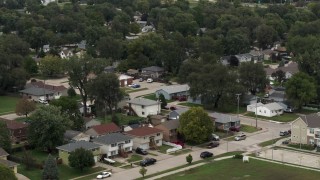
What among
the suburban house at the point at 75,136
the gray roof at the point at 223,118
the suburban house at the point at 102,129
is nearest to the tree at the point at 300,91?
the gray roof at the point at 223,118

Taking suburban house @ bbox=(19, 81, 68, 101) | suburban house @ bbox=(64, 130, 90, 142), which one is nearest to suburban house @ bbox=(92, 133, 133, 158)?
suburban house @ bbox=(64, 130, 90, 142)

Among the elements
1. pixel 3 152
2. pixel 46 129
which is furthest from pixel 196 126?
pixel 3 152

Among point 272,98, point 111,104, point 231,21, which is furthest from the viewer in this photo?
point 231,21

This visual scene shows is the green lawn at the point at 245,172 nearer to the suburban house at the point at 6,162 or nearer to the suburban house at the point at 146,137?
the suburban house at the point at 146,137

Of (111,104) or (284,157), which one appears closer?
(284,157)

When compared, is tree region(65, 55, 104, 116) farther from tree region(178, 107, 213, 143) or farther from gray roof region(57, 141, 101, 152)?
gray roof region(57, 141, 101, 152)

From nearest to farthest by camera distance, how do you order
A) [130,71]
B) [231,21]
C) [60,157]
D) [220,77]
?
1. [60,157]
2. [220,77]
3. [130,71]
4. [231,21]

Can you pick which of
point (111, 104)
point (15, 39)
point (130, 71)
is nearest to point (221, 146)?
point (111, 104)

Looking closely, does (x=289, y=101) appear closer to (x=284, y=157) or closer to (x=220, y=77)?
(x=220, y=77)
